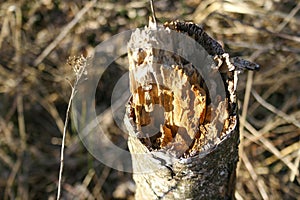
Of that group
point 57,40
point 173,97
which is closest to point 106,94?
point 57,40

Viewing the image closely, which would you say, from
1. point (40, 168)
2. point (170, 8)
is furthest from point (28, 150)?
point (170, 8)

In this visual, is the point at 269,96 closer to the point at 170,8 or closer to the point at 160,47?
the point at 170,8

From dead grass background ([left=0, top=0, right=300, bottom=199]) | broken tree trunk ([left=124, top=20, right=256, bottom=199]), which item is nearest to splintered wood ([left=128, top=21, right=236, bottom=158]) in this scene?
broken tree trunk ([left=124, top=20, right=256, bottom=199])

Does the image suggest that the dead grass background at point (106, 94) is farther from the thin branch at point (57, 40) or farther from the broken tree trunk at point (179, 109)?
the broken tree trunk at point (179, 109)

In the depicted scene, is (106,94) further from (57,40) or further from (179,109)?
(179,109)

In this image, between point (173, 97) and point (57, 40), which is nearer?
point (173, 97)

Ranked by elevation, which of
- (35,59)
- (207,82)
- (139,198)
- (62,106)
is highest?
(35,59)
